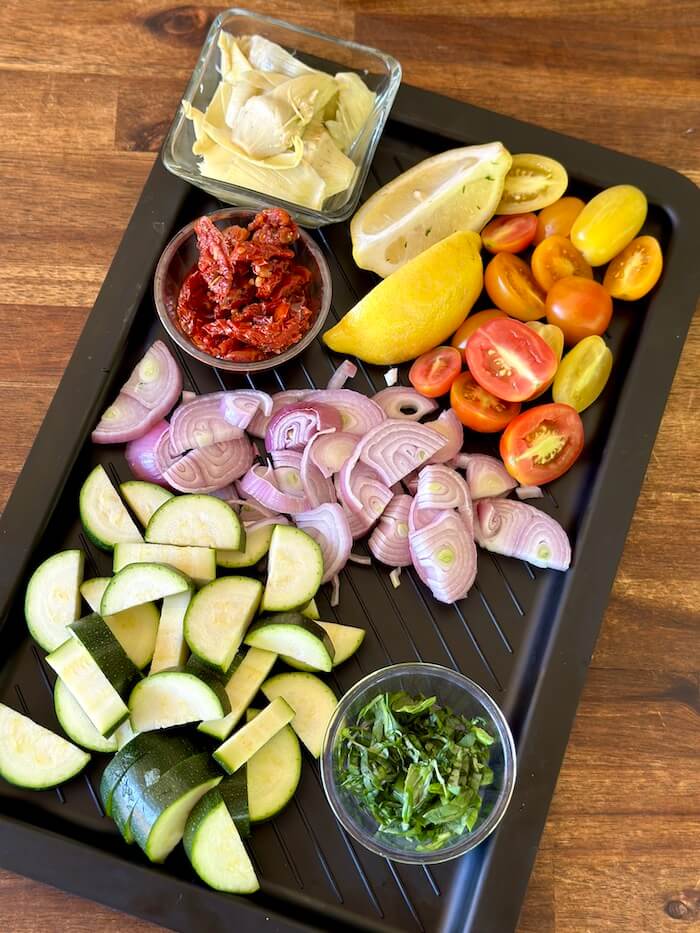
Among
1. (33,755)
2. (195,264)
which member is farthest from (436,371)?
(33,755)

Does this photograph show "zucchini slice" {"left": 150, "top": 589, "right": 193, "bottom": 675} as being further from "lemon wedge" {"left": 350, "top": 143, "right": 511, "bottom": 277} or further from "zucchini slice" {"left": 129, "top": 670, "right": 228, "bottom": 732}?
"lemon wedge" {"left": 350, "top": 143, "right": 511, "bottom": 277}

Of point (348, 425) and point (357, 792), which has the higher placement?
point (348, 425)

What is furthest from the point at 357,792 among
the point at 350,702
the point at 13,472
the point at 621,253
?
the point at 621,253

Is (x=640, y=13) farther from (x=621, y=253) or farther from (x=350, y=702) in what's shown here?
(x=350, y=702)

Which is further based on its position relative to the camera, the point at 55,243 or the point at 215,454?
the point at 55,243

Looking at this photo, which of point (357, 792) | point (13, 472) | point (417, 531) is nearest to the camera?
point (357, 792)

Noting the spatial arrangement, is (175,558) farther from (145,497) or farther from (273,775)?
(273,775)

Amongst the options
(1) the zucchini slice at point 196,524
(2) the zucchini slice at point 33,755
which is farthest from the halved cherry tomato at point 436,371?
(2) the zucchini slice at point 33,755
